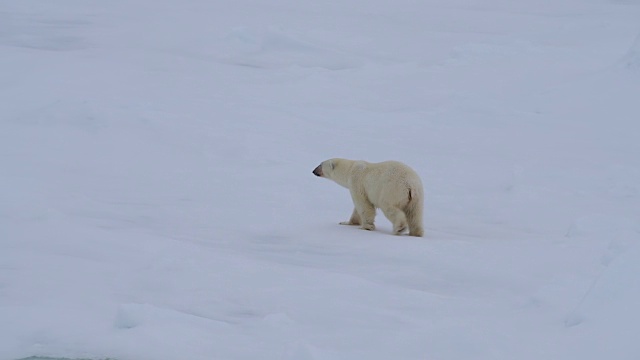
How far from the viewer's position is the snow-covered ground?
3.76 meters

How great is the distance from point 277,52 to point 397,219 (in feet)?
25.8

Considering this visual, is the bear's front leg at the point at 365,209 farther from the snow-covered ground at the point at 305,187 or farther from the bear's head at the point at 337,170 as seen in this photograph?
the bear's head at the point at 337,170

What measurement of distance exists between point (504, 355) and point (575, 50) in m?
10.8

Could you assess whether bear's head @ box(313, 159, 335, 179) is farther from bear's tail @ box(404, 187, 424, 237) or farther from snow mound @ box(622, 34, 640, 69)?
snow mound @ box(622, 34, 640, 69)

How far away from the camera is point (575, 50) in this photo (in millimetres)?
13438

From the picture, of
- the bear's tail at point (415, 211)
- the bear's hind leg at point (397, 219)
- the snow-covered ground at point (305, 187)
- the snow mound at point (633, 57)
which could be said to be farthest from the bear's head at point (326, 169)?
the snow mound at point (633, 57)

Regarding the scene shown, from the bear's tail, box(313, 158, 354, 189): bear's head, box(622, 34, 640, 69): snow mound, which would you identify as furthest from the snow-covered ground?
box(313, 158, 354, 189): bear's head

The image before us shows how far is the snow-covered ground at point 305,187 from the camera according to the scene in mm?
3764

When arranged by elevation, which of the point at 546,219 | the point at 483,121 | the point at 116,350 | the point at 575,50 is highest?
the point at 575,50

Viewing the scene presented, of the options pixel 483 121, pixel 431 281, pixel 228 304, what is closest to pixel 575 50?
pixel 483 121

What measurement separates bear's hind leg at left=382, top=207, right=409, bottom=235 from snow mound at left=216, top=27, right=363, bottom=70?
6.85m

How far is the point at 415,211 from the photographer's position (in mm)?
5723

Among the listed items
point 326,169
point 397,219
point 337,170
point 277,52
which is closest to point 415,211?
point 397,219

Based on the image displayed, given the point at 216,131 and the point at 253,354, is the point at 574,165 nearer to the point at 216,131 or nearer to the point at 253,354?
the point at 216,131
